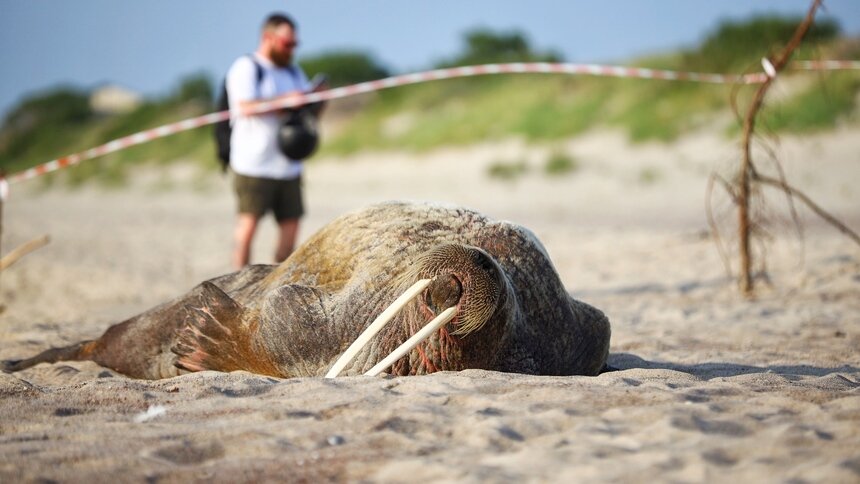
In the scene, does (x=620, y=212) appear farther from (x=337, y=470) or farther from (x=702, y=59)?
(x=337, y=470)

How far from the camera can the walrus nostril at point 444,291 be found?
11.2 feet

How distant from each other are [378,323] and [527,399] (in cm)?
60

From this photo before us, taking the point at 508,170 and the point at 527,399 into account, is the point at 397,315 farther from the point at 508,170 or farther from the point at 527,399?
the point at 508,170

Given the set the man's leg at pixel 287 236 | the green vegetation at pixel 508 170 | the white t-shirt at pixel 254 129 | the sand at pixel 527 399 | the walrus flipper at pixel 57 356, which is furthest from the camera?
the green vegetation at pixel 508 170

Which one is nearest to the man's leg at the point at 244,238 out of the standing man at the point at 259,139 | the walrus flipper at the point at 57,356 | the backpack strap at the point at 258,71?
the standing man at the point at 259,139

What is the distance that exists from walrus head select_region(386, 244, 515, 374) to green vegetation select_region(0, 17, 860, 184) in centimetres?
692

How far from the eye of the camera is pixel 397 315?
3.70 metres

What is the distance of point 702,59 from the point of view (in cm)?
2188

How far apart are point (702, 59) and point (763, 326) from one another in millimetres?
16845

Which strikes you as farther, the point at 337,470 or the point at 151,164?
the point at 151,164

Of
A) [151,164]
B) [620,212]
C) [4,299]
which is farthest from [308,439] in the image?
[151,164]

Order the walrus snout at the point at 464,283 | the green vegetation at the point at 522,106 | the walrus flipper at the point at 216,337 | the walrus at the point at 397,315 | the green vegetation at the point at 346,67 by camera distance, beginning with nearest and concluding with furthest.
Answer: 1. the walrus snout at the point at 464,283
2. the walrus at the point at 397,315
3. the walrus flipper at the point at 216,337
4. the green vegetation at the point at 522,106
5. the green vegetation at the point at 346,67

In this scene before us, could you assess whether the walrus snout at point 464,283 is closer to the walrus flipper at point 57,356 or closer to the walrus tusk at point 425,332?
the walrus tusk at point 425,332

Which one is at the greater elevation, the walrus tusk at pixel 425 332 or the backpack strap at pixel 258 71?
the backpack strap at pixel 258 71
